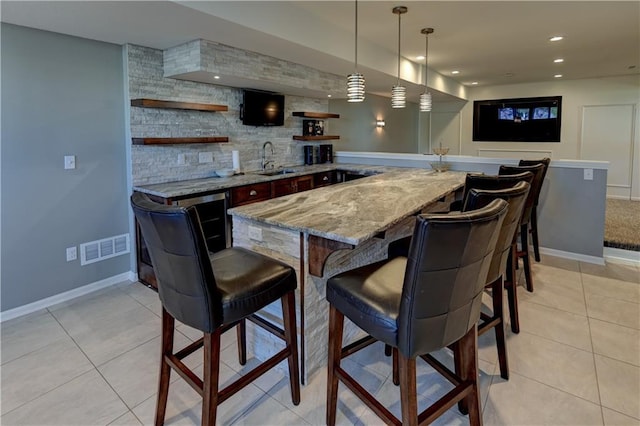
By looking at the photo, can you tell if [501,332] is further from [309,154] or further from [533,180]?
[309,154]

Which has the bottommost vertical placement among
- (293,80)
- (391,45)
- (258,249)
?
(258,249)

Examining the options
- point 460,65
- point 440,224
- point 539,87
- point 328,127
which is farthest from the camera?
point 539,87

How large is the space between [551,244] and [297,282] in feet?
11.6

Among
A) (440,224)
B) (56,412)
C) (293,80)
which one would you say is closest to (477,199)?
(440,224)

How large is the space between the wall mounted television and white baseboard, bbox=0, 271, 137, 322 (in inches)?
316

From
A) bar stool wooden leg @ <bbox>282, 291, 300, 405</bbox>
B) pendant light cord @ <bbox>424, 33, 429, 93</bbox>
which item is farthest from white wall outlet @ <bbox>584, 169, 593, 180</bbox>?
bar stool wooden leg @ <bbox>282, 291, 300, 405</bbox>

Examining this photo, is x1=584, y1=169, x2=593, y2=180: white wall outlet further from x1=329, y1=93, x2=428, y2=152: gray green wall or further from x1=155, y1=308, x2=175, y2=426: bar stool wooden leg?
x1=155, y1=308, x2=175, y2=426: bar stool wooden leg

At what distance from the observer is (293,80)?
168 inches

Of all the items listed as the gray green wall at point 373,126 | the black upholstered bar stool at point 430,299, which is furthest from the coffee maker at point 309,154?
the black upholstered bar stool at point 430,299

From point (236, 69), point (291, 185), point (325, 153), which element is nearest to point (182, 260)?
point (236, 69)

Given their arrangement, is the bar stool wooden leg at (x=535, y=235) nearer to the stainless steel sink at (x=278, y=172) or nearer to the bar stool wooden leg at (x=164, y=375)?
the stainless steel sink at (x=278, y=172)

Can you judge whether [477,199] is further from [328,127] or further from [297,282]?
[328,127]

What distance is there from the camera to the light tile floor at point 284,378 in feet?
6.11

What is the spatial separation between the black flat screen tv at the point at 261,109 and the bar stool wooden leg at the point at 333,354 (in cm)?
330
